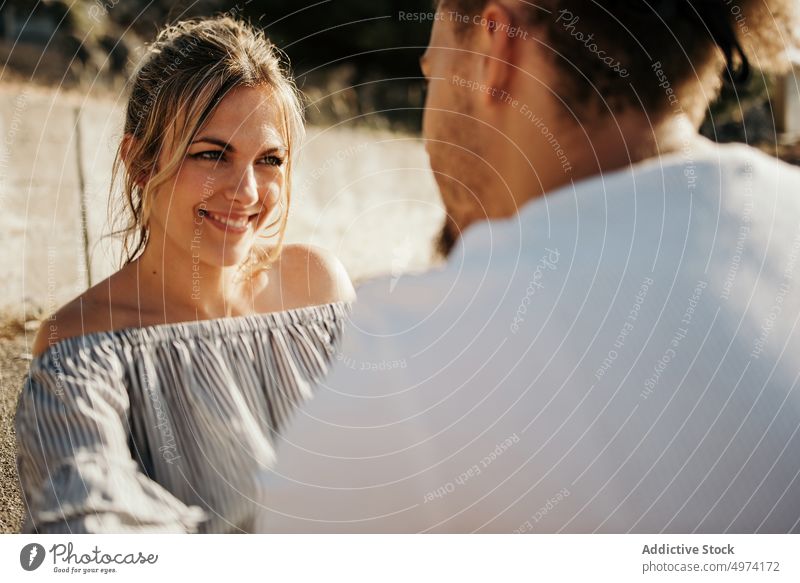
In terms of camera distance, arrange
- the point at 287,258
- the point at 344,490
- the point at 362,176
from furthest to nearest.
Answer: the point at 362,176 < the point at 287,258 < the point at 344,490

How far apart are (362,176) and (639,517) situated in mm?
2169

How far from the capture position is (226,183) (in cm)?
121

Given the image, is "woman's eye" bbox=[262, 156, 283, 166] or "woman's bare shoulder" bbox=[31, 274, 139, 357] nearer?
"woman's bare shoulder" bbox=[31, 274, 139, 357]

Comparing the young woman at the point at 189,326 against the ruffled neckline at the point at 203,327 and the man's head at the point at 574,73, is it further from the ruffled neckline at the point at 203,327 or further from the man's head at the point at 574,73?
the man's head at the point at 574,73

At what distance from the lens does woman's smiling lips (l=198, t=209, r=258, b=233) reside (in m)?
1.23

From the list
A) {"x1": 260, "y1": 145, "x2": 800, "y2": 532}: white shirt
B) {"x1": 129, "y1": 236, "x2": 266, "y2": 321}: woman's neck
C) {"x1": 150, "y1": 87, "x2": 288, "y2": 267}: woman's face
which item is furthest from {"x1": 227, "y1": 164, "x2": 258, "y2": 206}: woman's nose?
{"x1": 260, "y1": 145, "x2": 800, "y2": 532}: white shirt

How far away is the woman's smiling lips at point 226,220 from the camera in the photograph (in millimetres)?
1228

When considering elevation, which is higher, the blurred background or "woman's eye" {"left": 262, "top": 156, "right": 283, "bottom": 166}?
the blurred background

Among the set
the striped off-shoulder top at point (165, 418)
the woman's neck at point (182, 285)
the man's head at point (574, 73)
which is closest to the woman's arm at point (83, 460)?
the striped off-shoulder top at point (165, 418)

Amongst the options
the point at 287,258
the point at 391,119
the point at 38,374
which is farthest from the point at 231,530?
the point at 391,119

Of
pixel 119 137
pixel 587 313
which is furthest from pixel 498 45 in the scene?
pixel 119 137

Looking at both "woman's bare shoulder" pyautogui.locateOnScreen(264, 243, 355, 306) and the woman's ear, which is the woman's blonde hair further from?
"woman's bare shoulder" pyautogui.locateOnScreen(264, 243, 355, 306)

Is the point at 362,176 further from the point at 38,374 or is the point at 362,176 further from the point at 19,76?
the point at 38,374
